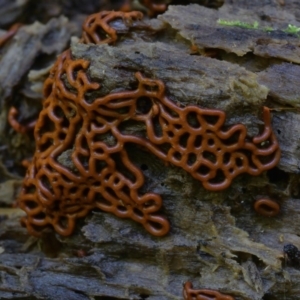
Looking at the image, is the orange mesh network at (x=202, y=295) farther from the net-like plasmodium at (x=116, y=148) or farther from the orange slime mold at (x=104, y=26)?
the orange slime mold at (x=104, y=26)

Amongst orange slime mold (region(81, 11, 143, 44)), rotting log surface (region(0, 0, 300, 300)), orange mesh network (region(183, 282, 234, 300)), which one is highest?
orange slime mold (region(81, 11, 143, 44))

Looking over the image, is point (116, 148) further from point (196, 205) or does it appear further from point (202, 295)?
point (202, 295)

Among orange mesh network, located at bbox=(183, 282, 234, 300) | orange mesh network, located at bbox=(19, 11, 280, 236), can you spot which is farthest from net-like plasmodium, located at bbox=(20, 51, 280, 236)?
orange mesh network, located at bbox=(183, 282, 234, 300)

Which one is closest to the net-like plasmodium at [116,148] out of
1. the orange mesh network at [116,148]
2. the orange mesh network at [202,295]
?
the orange mesh network at [116,148]

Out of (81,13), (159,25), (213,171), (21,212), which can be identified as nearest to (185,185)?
(213,171)

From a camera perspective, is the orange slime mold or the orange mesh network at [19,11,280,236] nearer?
the orange mesh network at [19,11,280,236]

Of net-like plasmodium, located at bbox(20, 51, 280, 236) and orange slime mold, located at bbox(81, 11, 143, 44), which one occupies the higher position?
orange slime mold, located at bbox(81, 11, 143, 44)

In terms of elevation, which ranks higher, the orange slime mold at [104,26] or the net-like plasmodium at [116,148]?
the orange slime mold at [104,26]

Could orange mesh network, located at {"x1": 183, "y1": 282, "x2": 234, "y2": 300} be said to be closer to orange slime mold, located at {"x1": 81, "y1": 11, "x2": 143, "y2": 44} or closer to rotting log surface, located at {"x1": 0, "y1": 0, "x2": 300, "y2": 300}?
rotting log surface, located at {"x1": 0, "y1": 0, "x2": 300, "y2": 300}
